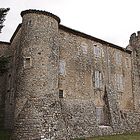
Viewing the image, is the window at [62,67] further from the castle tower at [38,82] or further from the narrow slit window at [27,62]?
the narrow slit window at [27,62]

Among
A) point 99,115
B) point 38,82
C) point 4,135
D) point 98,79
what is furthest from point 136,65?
point 4,135

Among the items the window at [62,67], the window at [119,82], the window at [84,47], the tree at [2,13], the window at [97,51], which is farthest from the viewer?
the window at [119,82]

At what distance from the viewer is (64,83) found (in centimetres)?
2305

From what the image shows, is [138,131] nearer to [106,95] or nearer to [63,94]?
[106,95]

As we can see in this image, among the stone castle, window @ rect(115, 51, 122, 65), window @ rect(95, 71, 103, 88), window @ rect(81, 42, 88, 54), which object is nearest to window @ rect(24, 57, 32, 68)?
the stone castle

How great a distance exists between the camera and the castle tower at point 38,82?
18562 mm

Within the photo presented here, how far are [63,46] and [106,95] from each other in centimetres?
696

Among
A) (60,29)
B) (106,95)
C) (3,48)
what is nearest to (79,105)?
(106,95)

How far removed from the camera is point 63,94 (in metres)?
22.6

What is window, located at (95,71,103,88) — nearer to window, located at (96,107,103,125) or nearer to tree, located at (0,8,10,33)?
window, located at (96,107,103,125)

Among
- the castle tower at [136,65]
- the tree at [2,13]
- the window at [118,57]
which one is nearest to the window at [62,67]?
the tree at [2,13]

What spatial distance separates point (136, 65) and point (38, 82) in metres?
16.0

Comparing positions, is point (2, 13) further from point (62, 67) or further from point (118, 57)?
point (118, 57)

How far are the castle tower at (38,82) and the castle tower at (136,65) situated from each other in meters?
12.6
